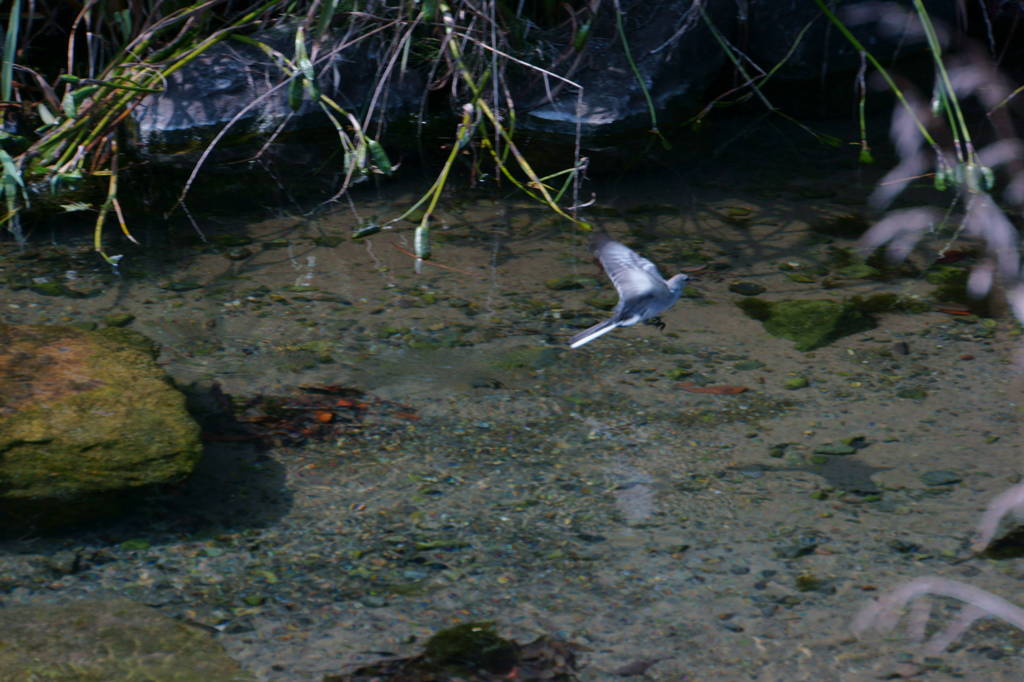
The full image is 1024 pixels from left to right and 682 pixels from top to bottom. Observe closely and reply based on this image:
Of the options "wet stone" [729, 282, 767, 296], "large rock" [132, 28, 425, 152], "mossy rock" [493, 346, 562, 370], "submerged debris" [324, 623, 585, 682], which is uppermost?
"large rock" [132, 28, 425, 152]

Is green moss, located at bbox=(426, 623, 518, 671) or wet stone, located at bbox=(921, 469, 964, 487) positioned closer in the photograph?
green moss, located at bbox=(426, 623, 518, 671)

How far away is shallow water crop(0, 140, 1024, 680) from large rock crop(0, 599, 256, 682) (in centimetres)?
5

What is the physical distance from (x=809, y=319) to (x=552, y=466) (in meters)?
1.19

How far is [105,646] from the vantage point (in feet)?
7.01

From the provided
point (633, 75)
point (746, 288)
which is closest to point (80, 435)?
point (746, 288)

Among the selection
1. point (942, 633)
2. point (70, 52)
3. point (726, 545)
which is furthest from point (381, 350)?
point (70, 52)

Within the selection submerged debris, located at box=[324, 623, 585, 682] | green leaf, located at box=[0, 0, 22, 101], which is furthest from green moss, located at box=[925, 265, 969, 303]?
green leaf, located at box=[0, 0, 22, 101]

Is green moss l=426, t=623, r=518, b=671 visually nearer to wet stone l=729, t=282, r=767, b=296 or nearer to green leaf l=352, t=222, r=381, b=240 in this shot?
wet stone l=729, t=282, r=767, b=296

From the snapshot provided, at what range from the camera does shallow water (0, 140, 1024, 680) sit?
7.30ft

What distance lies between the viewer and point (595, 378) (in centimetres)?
320

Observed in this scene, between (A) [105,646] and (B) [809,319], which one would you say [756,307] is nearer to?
(B) [809,319]

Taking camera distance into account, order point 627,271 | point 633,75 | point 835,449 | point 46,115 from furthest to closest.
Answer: point 633,75
point 46,115
point 627,271
point 835,449

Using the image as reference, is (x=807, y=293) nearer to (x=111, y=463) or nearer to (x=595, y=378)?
(x=595, y=378)

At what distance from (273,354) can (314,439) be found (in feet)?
1.69
